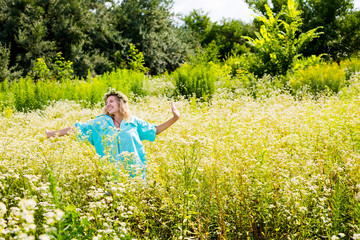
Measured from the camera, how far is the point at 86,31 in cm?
1917

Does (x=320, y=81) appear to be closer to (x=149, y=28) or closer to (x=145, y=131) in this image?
(x=145, y=131)

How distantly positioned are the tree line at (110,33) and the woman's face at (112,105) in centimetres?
1053

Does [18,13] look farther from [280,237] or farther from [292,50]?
[280,237]

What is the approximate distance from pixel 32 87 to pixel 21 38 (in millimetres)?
8340

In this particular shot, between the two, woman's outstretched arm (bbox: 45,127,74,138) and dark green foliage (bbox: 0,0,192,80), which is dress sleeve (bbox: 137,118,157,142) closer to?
woman's outstretched arm (bbox: 45,127,74,138)

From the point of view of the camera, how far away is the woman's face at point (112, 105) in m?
4.01

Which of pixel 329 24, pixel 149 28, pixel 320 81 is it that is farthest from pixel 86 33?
pixel 320 81

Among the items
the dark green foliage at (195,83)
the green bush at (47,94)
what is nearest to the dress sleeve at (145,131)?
the green bush at (47,94)

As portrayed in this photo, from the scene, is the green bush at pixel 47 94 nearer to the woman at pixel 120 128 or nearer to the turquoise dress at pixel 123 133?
the woman at pixel 120 128

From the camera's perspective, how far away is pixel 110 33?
1925cm

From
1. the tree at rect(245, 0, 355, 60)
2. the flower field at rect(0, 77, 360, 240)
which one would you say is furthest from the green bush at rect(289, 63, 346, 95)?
the tree at rect(245, 0, 355, 60)

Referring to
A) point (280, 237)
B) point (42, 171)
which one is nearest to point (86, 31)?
point (42, 171)

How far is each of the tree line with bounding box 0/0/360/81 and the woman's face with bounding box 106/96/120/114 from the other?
10.5 m


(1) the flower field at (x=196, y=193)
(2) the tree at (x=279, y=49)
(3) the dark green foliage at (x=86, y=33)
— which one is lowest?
(1) the flower field at (x=196, y=193)
